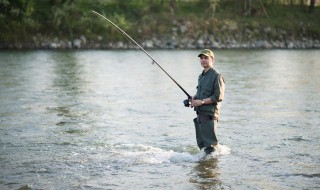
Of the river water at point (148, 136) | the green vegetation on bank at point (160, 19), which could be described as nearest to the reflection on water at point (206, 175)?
the river water at point (148, 136)

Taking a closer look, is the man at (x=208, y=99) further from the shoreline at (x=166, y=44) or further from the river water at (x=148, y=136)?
the shoreline at (x=166, y=44)

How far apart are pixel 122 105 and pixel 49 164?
814cm

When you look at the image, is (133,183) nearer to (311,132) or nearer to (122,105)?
(311,132)

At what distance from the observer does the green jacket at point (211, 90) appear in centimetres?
968

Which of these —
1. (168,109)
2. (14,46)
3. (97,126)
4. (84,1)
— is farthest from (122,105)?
(84,1)

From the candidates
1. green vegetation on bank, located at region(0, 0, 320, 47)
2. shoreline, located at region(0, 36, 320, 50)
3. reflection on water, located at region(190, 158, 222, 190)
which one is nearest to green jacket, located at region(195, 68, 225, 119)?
reflection on water, located at region(190, 158, 222, 190)

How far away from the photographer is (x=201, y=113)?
9984 mm

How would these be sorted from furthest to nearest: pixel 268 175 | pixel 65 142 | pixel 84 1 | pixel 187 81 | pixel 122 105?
pixel 84 1 → pixel 187 81 → pixel 122 105 → pixel 65 142 → pixel 268 175

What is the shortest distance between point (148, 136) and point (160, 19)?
51640 mm

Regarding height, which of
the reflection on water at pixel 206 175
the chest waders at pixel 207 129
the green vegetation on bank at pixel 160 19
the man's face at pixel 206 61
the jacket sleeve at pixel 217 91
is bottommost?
the reflection on water at pixel 206 175

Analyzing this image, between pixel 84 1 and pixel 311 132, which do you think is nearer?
pixel 311 132

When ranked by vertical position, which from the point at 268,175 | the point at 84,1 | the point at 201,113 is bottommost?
the point at 268,175

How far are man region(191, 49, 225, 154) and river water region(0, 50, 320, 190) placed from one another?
1.78ft

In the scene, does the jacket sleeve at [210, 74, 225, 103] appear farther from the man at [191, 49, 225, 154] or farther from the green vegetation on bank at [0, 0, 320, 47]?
the green vegetation on bank at [0, 0, 320, 47]
